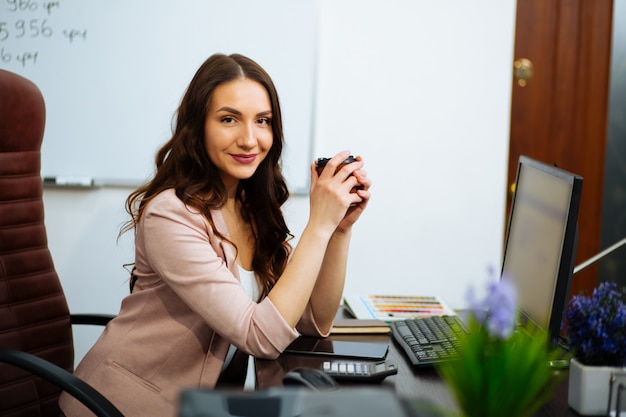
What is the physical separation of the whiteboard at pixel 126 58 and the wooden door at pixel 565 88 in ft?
2.68

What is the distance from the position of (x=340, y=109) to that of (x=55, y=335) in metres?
1.36

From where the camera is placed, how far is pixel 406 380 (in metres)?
1.39

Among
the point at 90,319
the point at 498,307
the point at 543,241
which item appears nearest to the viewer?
the point at 498,307

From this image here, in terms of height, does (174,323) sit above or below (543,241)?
below

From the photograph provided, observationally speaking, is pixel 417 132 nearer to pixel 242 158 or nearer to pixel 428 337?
pixel 242 158

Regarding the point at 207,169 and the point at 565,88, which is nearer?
the point at 207,169

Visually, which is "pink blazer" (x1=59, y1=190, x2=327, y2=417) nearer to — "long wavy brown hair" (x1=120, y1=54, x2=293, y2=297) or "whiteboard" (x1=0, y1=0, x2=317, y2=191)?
"long wavy brown hair" (x1=120, y1=54, x2=293, y2=297)

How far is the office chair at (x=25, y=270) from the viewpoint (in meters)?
1.77

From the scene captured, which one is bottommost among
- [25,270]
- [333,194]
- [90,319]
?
[90,319]

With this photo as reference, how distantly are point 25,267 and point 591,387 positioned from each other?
3.98 feet

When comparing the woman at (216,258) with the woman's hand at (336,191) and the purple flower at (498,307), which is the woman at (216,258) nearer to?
the woman's hand at (336,191)

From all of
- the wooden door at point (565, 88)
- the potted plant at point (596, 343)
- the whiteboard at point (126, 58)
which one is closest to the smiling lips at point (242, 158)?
the potted plant at point (596, 343)

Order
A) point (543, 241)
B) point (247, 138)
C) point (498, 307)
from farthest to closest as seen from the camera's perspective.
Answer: point (247, 138) < point (543, 241) < point (498, 307)

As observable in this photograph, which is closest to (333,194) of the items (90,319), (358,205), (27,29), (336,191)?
(336,191)
